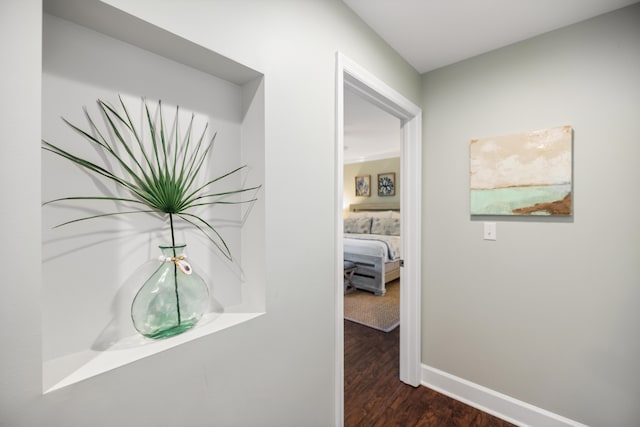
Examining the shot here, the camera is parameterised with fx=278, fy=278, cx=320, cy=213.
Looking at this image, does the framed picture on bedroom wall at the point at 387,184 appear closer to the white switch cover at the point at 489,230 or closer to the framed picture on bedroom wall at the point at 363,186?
the framed picture on bedroom wall at the point at 363,186

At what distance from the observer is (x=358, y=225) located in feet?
19.0

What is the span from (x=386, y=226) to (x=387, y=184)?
1058mm

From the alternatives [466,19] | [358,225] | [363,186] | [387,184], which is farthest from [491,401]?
[363,186]

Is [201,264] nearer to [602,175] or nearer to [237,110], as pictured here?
[237,110]

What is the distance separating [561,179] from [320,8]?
1.61 m

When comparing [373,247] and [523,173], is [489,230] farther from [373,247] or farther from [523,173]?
[373,247]

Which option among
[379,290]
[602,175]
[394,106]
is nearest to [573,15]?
[602,175]

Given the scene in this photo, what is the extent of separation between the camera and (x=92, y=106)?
0.81m

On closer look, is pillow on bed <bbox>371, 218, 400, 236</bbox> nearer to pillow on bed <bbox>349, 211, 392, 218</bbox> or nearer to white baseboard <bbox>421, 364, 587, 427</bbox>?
pillow on bed <bbox>349, 211, 392, 218</bbox>

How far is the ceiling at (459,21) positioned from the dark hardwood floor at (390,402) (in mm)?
2377

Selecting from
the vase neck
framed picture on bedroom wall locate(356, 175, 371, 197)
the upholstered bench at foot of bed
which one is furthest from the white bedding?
the vase neck

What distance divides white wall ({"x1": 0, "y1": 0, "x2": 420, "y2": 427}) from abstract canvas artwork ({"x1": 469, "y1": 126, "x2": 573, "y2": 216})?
0.90 metres

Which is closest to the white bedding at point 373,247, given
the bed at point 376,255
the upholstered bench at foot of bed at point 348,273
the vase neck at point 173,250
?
the bed at point 376,255

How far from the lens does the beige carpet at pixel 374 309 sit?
3219mm
